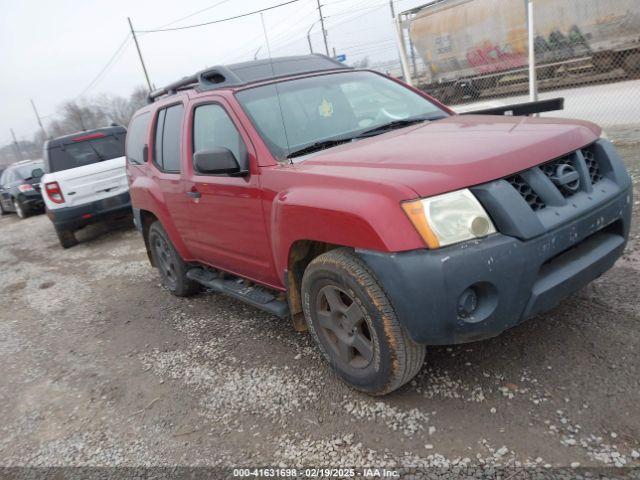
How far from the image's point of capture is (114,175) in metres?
8.26

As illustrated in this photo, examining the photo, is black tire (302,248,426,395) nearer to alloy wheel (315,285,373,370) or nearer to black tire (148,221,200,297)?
alloy wheel (315,285,373,370)

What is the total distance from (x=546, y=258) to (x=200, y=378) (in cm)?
231

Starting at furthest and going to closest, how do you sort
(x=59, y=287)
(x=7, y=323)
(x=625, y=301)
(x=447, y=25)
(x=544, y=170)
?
(x=447, y=25) < (x=59, y=287) < (x=7, y=323) < (x=625, y=301) < (x=544, y=170)

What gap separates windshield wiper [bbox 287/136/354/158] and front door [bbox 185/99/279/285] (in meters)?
0.26

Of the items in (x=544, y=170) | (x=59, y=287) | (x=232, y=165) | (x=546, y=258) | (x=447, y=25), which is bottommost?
(x=59, y=287)

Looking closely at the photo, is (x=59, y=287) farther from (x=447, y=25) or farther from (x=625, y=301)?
(x=447, y=25)

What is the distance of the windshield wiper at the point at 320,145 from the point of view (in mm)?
3082

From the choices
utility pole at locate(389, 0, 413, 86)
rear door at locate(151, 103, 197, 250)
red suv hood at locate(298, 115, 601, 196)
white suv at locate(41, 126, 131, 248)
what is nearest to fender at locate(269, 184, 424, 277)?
red suv hood at locate(298, 115, 601, 196)

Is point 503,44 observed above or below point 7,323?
above

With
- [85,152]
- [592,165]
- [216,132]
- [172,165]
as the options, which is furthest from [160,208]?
[85,152]

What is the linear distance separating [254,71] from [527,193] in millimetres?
2230

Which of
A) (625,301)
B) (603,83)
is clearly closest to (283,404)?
(625,301)

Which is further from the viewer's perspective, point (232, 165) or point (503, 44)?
point (503, 44)

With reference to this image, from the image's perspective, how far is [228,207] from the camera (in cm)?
344
